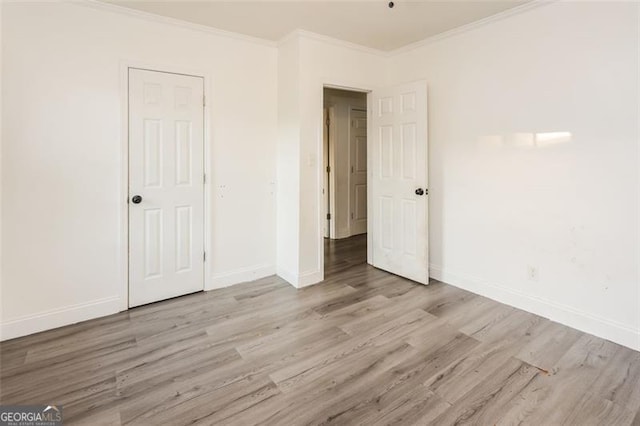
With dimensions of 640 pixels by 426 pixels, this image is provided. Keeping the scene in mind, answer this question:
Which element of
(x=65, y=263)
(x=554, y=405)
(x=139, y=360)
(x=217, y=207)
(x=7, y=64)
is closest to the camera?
(x=554, y=405)

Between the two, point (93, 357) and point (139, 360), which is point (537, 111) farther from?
point (93, 357)

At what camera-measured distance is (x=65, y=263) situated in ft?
8.93

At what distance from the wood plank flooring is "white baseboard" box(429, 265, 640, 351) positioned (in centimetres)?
8

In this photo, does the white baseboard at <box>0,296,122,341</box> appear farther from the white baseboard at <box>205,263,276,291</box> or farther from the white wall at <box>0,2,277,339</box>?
the white baseboard at <box>205,263,276,291</box>

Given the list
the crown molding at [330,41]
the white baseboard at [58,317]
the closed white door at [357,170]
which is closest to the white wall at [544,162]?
the crown molding at [330,41]

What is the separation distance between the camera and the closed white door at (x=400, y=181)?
3.54 metres

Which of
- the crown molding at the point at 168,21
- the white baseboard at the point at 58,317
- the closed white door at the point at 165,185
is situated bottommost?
the white baseboard at the point at 58,317

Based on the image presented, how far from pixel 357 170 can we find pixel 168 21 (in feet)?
12.3

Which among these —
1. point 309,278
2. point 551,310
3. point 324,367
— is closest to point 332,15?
point 309,278

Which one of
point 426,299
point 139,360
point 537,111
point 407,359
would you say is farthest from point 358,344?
point 537,111

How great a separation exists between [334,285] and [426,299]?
0.96 meters

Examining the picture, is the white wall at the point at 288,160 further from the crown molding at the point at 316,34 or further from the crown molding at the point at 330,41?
the crown molding at the point at 316,34

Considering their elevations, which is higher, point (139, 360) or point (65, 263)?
point (65, 263)

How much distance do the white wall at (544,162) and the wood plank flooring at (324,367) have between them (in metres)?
0.34
